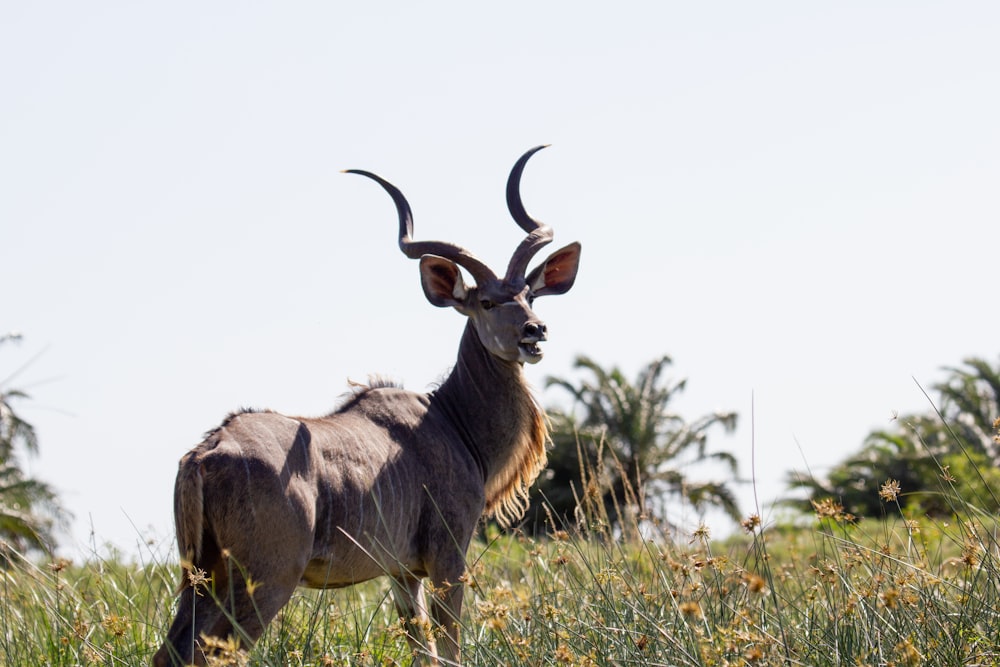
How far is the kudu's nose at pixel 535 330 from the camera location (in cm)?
759

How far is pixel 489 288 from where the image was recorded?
7852mm

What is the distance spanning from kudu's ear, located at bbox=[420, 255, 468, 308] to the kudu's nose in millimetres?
580

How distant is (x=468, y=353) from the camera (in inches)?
319

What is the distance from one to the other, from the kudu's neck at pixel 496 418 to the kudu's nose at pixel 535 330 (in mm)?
409

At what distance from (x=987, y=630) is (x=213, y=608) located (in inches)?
127

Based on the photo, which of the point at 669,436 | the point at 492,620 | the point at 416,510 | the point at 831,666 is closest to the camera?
the point at 492,620

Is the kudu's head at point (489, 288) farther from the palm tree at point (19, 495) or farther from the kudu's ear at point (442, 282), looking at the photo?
the palm tree at point (19, 495)

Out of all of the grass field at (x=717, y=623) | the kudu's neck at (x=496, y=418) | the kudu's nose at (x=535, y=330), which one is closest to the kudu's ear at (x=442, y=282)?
the kudu's neck at (x=496, y=418)

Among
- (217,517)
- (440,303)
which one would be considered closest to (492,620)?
(217,517)

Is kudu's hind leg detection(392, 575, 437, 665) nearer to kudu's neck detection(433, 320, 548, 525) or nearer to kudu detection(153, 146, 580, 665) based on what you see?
kudu detection(153, 146, 580, 665)

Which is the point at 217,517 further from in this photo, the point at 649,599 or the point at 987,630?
the point at 987,630

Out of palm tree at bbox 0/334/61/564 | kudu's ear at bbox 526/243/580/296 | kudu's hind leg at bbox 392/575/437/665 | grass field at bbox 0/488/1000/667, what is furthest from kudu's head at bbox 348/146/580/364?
palm tree at bbox 0/334/61/564

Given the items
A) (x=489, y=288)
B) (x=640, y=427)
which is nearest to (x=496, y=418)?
(x=489, y=288)

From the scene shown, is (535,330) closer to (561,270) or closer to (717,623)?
(561,270)
